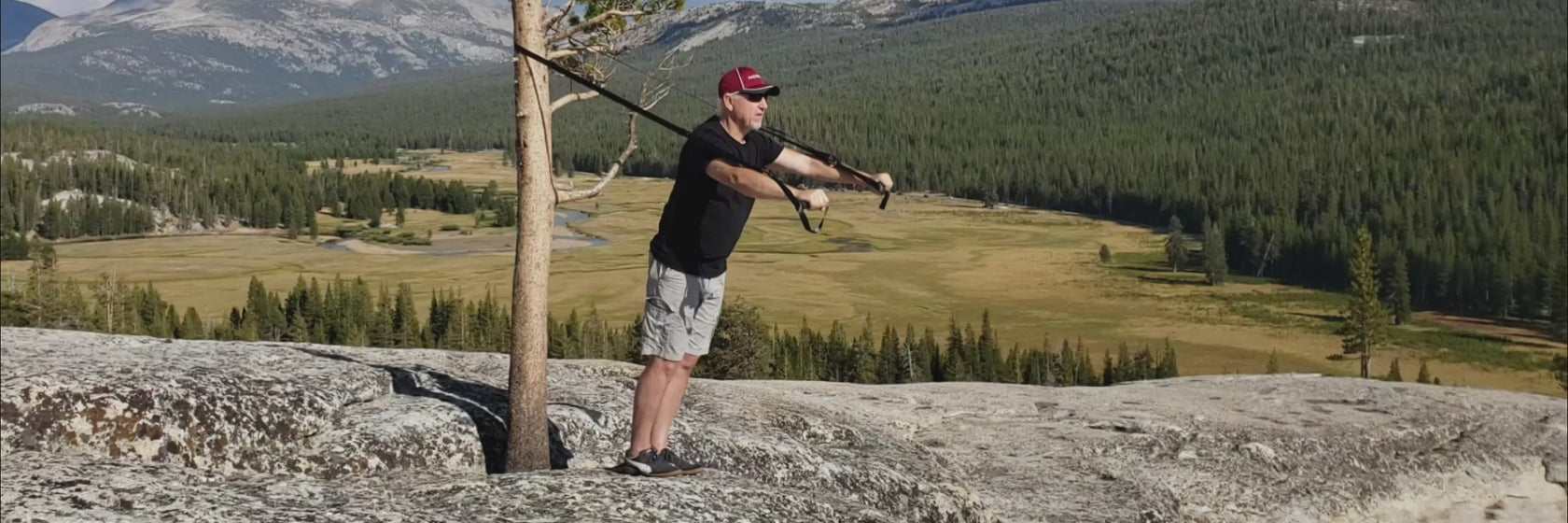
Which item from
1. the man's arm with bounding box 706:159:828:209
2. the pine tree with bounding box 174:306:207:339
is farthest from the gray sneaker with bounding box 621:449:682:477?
the pine tree with bounding box 174:306:207:339

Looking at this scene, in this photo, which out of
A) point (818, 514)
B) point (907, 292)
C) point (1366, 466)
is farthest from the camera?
point (907, 292)

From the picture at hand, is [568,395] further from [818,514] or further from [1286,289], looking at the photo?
[1286,289]

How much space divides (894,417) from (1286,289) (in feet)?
499

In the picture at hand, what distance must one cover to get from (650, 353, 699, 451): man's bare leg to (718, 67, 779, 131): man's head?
2.59 m

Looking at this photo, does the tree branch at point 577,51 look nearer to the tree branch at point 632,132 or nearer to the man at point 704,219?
the tree branch at point 632,132

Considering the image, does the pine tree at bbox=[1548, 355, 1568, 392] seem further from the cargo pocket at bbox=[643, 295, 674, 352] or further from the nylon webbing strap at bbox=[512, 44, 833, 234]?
the cargo pocket at bbox=[643, 295, 674, 352]

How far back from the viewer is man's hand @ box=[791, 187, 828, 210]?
33.9 feet

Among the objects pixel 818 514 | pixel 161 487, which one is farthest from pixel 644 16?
pixel 161 487

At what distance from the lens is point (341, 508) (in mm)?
11398

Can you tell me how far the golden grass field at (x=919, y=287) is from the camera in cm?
12462

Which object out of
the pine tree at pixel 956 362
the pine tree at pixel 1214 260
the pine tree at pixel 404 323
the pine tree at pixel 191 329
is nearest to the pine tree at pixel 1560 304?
the pine tree at pixel 1214 260

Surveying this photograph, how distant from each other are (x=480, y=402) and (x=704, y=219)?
649 cm

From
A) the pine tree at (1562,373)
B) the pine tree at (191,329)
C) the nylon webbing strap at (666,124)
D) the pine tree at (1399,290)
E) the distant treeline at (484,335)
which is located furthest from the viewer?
the pine tree at (1399,290)

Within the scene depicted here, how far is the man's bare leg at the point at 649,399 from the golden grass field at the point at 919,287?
96.8m
